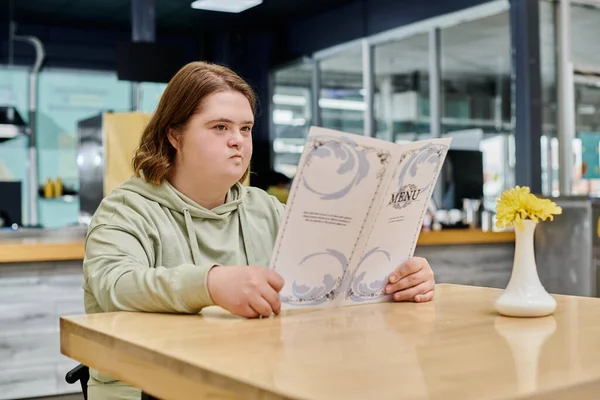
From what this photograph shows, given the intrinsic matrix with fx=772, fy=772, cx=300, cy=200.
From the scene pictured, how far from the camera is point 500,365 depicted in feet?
3.44

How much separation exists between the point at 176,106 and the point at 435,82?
614 cm

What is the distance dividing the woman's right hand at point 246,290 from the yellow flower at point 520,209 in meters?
0.48

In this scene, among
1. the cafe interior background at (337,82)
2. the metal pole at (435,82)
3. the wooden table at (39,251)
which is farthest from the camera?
the metal pole at (435,82)

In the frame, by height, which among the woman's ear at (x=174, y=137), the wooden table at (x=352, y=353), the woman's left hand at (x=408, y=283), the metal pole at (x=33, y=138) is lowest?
the wooden table at (x=352, y=353)

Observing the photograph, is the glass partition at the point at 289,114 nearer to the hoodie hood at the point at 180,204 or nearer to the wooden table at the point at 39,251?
the wooden table at the point at 39,251

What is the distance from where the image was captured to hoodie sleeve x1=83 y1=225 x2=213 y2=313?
1.50m

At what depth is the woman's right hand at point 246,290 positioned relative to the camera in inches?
56.7

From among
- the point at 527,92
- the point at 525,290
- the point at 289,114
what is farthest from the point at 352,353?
the point at 289,114

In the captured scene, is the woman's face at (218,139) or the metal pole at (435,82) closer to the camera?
the woman's face at (218,139)

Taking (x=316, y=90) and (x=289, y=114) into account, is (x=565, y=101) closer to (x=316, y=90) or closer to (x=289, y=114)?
(x=316, y=90)

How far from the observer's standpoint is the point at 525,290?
1533 mm

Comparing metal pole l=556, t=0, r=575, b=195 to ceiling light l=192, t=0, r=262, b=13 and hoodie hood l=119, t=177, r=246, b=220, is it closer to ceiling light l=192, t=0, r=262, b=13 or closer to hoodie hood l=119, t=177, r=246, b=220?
ceiling light l=192, t=0, r=262, b=13

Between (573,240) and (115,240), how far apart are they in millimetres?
4432

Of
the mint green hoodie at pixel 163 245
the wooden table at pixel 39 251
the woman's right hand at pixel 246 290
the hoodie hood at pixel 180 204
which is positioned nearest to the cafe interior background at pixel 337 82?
the wooden table at pixel 39 251
